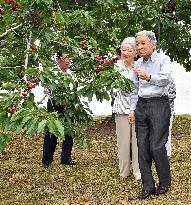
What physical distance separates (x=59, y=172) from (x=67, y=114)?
2812 mm

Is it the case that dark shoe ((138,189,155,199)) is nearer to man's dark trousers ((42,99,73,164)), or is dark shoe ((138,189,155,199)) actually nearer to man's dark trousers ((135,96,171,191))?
man's dark trousers ((135,96,171,191))

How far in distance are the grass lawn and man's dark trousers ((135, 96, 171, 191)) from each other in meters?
0.35

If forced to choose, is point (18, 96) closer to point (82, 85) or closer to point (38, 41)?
point (82, 85)

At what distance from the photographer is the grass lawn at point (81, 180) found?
7445 millimetres

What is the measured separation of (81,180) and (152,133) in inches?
96.6

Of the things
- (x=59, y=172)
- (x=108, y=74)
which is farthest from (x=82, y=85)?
(x=59, y=172)

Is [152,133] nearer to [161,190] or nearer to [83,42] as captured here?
[161,190]

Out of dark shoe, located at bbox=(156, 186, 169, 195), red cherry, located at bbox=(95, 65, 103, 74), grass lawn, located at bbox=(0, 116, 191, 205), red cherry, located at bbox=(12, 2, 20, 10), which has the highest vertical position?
red cherry, located at bbox=(12, 2, 20, 10)

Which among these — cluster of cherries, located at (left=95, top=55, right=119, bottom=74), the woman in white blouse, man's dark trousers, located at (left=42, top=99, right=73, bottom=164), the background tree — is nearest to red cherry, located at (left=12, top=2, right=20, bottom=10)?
the background tree

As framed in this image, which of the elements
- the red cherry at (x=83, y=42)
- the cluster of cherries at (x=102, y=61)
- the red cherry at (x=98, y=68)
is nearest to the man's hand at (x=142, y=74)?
the cluster of cherries at (x=102, y=61)

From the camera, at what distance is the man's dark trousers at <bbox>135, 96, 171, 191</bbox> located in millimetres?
6828

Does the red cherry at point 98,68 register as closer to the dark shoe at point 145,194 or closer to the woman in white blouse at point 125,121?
the woman in white blouse at point 125,121

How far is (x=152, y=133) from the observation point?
6879 mm

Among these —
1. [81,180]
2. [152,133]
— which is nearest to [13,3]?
[152,133]
